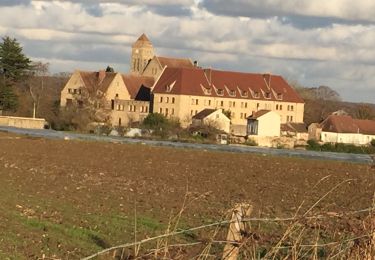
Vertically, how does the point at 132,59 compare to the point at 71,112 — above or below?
above

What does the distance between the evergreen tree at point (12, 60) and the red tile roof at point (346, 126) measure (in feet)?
148

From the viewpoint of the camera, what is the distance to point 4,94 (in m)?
101

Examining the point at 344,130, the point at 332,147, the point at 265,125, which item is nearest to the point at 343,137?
the point at 344,130

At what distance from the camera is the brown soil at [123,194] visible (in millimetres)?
12992

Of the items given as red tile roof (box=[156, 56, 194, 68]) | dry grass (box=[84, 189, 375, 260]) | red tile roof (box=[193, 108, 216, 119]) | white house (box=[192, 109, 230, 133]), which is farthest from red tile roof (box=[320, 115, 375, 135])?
dry grass (box=[84, 189, 375, 260])

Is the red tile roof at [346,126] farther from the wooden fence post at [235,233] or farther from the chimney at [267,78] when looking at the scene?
the wooden fence post at [235,233]

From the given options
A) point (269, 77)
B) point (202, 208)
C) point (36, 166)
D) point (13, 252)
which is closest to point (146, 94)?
point (269, 77)

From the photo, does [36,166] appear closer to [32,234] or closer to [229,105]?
[32,234]

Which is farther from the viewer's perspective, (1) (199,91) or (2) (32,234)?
(1) (199,91)

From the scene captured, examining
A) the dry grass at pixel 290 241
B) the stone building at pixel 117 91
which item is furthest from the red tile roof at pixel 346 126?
the dry grass at pixel 290 241

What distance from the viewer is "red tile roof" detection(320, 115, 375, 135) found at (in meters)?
115

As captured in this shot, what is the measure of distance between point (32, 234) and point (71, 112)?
8750 cm

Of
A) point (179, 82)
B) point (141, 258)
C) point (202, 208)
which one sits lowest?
point (202, 208)

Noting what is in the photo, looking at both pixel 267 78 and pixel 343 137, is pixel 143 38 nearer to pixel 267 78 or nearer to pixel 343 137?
pixel 267 78
